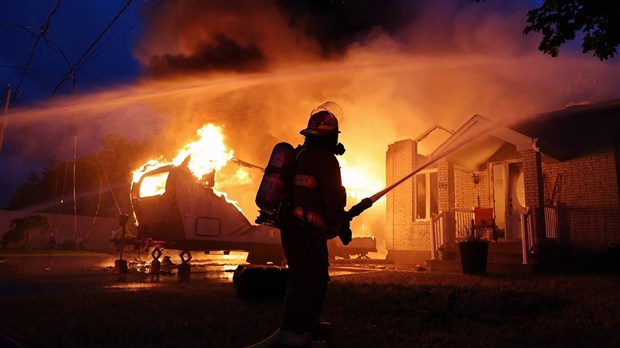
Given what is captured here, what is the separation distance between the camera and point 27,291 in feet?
23.7

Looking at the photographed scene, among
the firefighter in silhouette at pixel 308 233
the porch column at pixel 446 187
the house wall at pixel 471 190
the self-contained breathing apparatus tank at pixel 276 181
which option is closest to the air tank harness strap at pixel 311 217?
the firefighter in silhouette at pixel 308 233

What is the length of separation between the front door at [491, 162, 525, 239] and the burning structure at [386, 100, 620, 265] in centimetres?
3

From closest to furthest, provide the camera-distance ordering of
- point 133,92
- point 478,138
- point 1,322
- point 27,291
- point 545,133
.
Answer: point 1,322 < point 27,291 < point 478,138 < point 545,133 < point 133,92

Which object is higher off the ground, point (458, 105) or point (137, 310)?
point (458, 105)

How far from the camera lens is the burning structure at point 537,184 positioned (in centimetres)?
1177

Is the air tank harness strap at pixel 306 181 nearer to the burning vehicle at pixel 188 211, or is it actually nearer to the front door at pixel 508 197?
the burning vehicle at pixel 188 211

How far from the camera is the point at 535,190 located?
11.7m

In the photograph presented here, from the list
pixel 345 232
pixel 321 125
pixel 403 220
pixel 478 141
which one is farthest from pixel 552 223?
pixel 321 125

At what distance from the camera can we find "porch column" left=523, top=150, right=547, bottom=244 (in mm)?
11398

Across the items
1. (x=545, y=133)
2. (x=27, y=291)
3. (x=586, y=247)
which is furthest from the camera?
(x=545, y=133)

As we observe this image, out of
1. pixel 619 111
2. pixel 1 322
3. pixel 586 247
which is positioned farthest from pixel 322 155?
pixel 619 111

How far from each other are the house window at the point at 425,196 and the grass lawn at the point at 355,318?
9484 millimetres

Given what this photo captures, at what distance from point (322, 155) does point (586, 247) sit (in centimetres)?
1180

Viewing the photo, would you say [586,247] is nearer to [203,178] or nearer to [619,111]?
[619,111]
